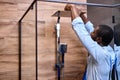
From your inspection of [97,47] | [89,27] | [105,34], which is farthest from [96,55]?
[89,27]

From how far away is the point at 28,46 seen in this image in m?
1.56

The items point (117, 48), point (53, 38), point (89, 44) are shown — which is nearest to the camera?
point (89, 44)

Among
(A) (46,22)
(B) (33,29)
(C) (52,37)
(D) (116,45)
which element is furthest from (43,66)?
(D) (116,45)

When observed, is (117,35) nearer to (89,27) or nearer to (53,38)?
(89,27)

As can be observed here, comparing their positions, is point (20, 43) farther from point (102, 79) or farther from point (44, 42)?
point (102, 79)

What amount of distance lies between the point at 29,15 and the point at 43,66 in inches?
18.3

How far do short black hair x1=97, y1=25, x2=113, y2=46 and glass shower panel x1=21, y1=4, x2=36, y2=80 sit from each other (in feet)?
1.47

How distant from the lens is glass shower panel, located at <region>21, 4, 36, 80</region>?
1.40 m

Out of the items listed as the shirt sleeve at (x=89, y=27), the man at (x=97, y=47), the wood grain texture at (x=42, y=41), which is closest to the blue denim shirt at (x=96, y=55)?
the man at (x=97, y=47)

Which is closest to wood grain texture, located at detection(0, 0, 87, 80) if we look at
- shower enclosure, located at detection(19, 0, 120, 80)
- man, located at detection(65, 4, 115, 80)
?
shower enclosure, located at detection(19, 0, 120, 80)

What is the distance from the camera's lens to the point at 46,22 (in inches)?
72.1

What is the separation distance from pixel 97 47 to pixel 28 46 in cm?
48

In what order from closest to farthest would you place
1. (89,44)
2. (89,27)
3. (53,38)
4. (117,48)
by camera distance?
(89,44), (117,48), (89,27), (53,38)

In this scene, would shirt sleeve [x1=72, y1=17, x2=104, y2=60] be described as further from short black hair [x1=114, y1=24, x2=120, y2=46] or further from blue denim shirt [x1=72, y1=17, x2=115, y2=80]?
short black hair [x1=114, y1=24, x2=120, y2=46]
